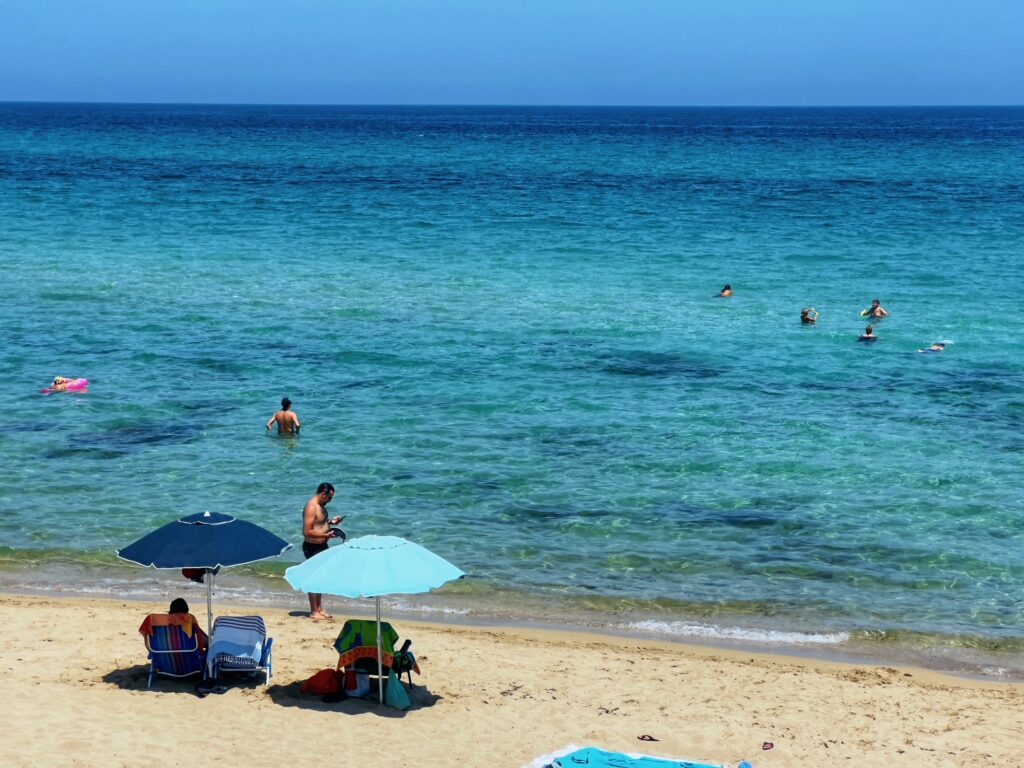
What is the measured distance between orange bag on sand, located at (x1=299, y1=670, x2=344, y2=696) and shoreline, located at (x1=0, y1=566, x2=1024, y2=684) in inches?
117

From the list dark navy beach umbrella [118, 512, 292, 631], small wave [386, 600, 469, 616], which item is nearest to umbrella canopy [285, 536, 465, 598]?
dark navy beach umbrella [118, 512, 292, 631]

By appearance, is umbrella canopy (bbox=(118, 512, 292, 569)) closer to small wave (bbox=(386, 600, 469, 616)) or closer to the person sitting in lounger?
the person sitting in lounger

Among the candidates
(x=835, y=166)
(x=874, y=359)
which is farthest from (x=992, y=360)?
(x=835, y=166)

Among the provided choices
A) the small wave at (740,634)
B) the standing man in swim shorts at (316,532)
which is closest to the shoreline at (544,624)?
the small wave at (740,634)

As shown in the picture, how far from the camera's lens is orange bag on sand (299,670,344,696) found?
1199 cm

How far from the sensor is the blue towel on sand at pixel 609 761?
33.1ft

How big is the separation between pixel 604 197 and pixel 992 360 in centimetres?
3509

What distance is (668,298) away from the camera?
115ft

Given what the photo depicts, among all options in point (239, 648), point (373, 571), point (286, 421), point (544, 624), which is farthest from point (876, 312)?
point (239, 648)

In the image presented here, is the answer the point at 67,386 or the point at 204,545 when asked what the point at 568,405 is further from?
the point at 204,545

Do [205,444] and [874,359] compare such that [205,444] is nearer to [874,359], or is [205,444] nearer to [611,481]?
[611,481]

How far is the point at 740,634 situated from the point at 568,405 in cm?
966

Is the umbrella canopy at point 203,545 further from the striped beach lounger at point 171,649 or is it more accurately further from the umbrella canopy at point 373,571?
→ the striped beach lounger at point 171,649

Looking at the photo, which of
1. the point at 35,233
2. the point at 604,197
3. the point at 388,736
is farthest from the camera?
the point at 604,197
